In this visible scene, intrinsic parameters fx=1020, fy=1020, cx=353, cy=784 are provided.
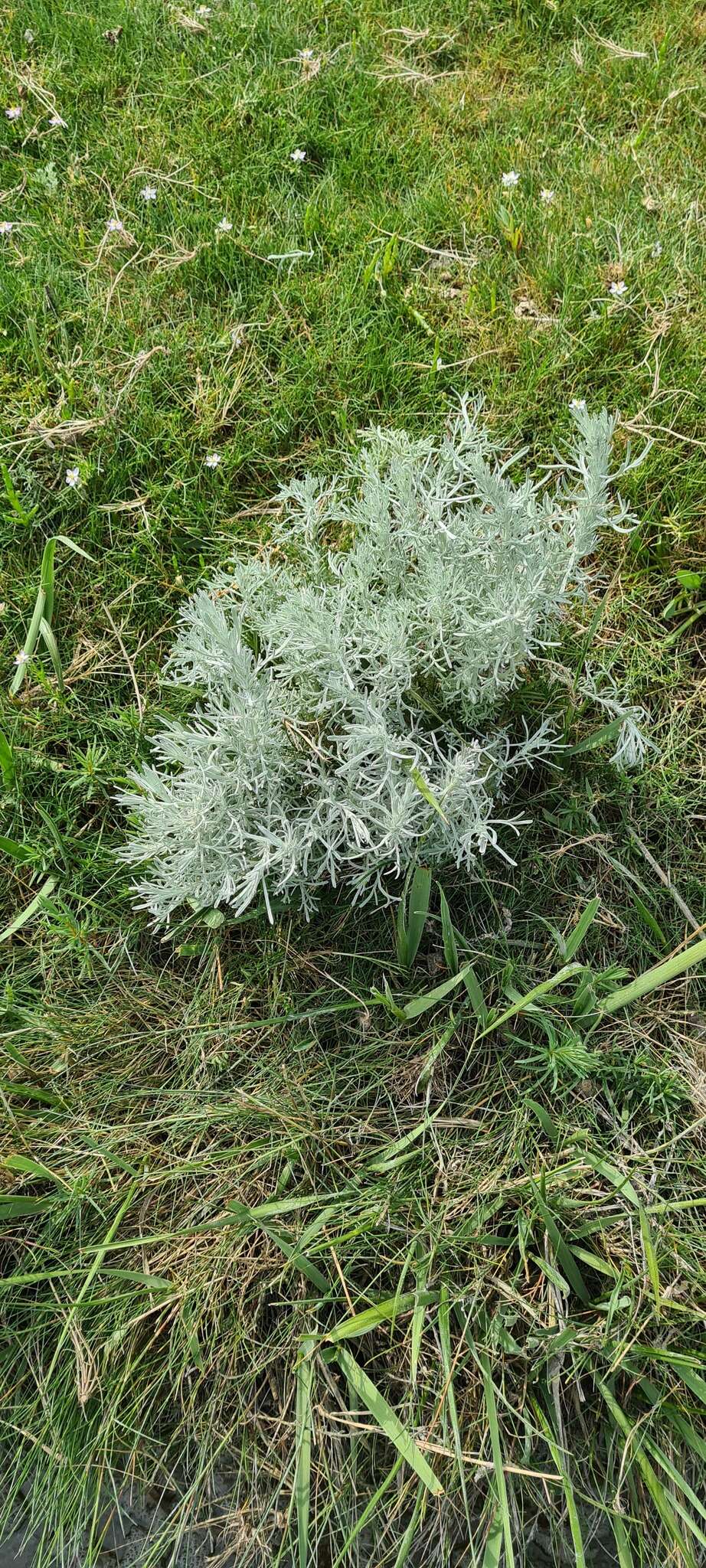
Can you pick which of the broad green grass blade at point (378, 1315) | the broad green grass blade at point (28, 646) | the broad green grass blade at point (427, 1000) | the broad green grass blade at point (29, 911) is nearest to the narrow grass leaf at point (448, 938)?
the broad green grass blade at point (427, 1000)

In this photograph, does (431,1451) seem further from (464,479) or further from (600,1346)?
(464,479)

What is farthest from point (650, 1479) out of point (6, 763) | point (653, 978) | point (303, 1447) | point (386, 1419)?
point (6, 763)

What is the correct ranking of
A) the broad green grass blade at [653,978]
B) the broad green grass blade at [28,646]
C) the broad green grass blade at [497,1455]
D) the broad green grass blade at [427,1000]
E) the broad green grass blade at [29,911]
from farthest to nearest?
1. the broad green grass blade at [28,646]
2. the broad green grass blade at [29,911]
3. the broad green grass blade at [427,1000]
4. the broad green grass blade at [653,978]
5. the broad green grass blade at [497,1455]

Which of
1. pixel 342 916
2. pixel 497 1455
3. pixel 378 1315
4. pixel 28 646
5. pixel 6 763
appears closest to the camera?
pixel 497 1455

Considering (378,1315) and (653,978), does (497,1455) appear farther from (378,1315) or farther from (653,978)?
(653,978)

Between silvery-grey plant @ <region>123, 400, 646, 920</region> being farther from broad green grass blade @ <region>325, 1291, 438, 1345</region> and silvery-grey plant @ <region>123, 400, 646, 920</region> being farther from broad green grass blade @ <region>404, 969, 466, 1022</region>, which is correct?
broad green grass blade @ <region>325, 1291, 438, 1345</region>

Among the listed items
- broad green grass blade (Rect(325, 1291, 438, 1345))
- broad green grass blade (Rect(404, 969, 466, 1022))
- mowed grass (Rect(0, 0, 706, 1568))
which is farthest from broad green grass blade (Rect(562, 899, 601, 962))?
broad green grass blade (Rect(325, 1291, 438, 1345))

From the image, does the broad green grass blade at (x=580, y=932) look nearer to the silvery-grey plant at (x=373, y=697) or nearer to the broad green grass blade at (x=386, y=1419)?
the silvery-grey plant at (x=373, y=697)
